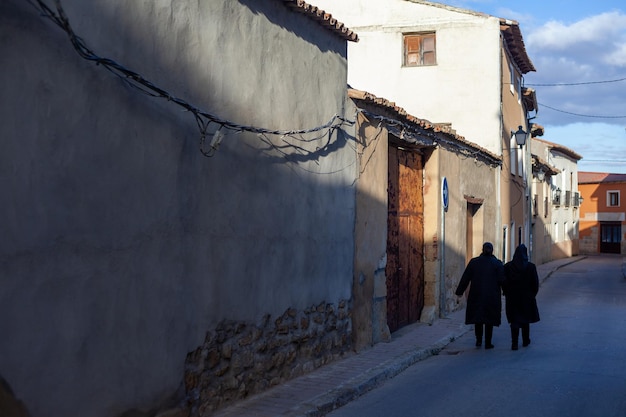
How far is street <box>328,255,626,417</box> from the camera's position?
6.60m

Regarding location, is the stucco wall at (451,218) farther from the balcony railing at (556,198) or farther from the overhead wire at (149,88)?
the balcony railing at (556,198)

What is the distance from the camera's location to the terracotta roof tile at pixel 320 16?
25.1ft

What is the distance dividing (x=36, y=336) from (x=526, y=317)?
7.86 m

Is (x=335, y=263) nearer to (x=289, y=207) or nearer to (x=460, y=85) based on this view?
(x=289, y=207)

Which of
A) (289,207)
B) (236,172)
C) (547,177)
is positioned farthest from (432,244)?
(547,177)

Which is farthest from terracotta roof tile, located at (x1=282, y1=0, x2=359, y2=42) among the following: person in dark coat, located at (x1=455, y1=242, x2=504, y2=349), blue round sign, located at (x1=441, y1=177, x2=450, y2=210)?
blue round sign, located at (x1=441, y1=177, x2=450, y2=210)

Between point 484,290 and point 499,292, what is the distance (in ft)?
0.82

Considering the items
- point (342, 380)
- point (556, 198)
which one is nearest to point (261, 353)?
point (342, 380)

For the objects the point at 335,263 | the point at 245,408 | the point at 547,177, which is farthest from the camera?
the point at 547,177

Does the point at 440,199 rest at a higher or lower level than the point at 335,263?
higher

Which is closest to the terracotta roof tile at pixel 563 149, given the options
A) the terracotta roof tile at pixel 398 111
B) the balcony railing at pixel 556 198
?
the balcony railing at pixel 556 198

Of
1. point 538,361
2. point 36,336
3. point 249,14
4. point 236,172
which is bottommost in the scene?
point 538,361

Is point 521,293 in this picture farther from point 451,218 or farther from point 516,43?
point 516,43

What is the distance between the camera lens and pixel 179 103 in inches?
223
